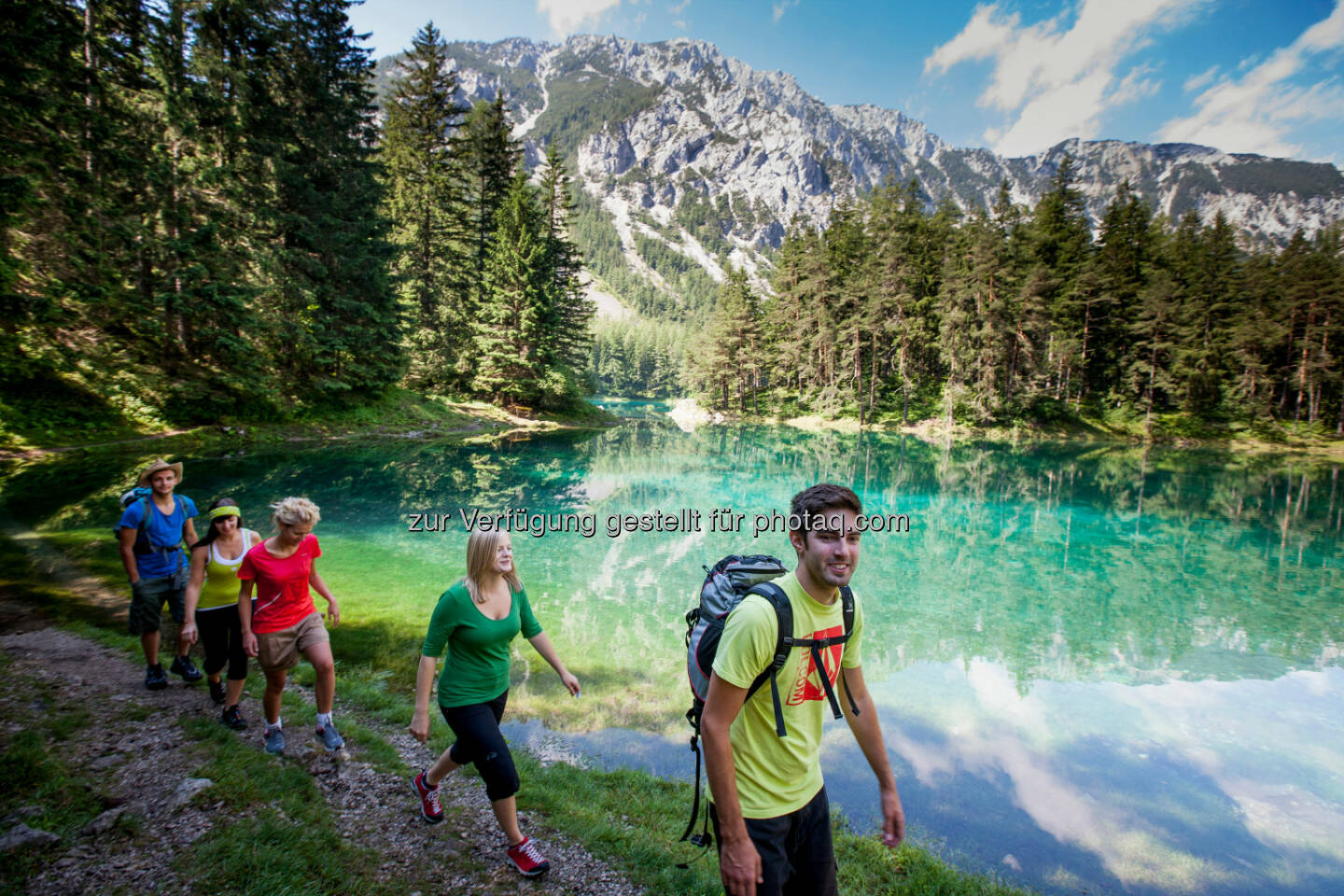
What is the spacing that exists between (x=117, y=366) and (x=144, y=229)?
448cm

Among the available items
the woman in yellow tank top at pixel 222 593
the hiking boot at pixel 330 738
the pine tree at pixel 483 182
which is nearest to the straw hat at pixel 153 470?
the woman in yellow tank top at pixel 222 593

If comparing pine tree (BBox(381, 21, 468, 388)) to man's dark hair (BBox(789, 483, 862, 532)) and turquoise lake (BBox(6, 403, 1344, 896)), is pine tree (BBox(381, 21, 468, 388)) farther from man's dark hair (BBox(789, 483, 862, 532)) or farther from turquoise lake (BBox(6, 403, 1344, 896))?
Result: man's dark hair (BBox(789, 483, 862, 532))

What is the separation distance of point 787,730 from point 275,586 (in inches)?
151

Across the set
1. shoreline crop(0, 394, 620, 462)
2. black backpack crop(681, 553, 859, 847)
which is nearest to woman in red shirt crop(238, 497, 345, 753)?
black backpack crop(681, 553, 859, 847)

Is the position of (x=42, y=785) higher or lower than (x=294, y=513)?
lower

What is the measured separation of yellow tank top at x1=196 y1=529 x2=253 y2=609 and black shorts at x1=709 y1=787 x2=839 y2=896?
4.32 metres

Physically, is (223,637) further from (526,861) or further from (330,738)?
(526,861)

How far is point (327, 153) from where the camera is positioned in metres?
24.9

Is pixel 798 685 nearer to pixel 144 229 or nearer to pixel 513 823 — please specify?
pixel 513 823

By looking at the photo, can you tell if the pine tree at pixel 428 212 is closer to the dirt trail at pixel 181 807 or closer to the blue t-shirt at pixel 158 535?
the blue t-shirt at pixel 158 535

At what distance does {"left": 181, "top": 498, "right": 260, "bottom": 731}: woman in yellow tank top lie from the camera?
170 inches

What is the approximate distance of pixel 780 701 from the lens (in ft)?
7.34

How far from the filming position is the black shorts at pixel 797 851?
7.11ft

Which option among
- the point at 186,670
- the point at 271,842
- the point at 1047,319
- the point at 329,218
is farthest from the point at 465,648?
the point at 1047,319
